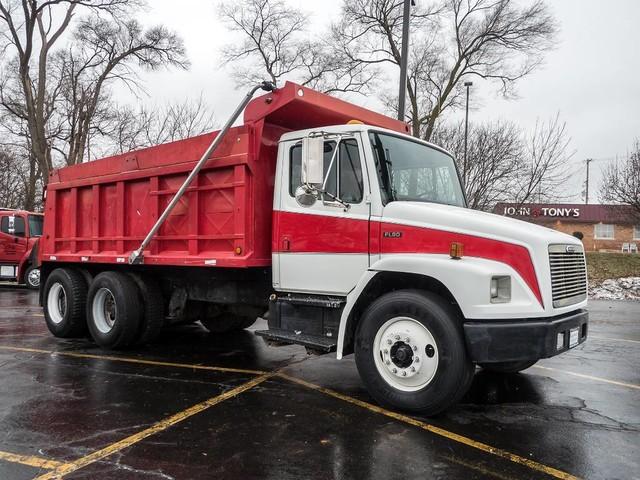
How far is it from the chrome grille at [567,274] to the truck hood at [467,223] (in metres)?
0.10

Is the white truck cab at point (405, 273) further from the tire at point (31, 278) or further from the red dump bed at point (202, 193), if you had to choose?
the tire at point (31, 278)

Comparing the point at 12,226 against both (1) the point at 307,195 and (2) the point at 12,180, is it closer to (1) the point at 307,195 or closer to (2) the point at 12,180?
(1) the point at 307,195

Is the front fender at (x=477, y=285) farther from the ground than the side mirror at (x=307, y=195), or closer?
closer

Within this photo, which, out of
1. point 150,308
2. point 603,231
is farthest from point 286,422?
point 603,231

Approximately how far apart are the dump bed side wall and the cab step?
2.58 feet

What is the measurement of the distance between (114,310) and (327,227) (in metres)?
4.04

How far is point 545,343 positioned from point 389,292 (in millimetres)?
1413

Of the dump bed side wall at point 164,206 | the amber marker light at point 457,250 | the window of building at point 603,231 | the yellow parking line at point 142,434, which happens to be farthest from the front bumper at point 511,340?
the window of building at point 603,231

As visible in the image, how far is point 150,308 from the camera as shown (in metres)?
7.46

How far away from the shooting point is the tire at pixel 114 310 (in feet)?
23.9

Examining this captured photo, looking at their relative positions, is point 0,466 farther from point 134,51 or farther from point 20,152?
point 20,152

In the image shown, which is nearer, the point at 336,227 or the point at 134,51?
the point at 336,227

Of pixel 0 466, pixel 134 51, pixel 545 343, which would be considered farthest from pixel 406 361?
pixel 134 51

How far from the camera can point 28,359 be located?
6871mm
